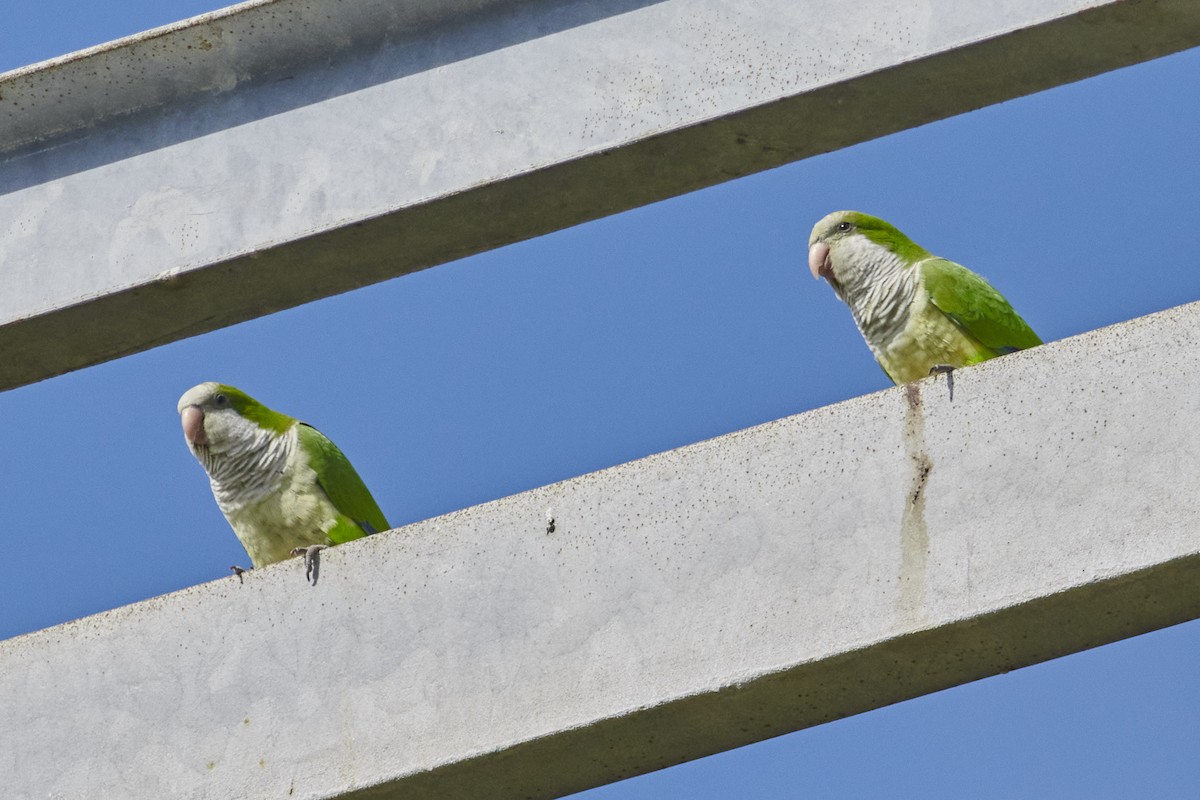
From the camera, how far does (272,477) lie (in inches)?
289

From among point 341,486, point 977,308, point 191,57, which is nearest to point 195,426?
point 341,486

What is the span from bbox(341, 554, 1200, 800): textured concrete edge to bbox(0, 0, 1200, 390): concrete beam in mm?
2457

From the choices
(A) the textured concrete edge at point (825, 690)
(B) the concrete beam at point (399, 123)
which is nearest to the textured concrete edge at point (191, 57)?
(B) the concrete beam at point (399, 123)

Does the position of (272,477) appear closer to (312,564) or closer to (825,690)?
(312,564)

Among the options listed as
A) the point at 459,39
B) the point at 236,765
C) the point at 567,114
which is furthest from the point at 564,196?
the point at 236,765

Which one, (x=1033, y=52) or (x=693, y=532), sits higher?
(x=1033, y=52)

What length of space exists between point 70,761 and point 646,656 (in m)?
1.98

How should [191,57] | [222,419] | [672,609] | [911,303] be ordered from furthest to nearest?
[222,419]
[911,303]
[191,57]
[672,609]

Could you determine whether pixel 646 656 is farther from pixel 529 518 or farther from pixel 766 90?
pixel 766 90

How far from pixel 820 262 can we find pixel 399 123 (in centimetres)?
219

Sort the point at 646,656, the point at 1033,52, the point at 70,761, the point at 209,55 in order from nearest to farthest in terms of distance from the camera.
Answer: the point at 646,656 < the point at 70,761 < the point at 1033,52 < the point at 209,55

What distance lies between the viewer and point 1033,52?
6496mm

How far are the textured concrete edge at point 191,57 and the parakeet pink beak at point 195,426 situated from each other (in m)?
1.40

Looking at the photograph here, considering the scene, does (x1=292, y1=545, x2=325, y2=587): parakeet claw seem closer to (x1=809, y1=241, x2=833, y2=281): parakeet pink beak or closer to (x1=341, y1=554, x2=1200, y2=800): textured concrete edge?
(x1=341, y1=554, x2=1200, y2=800): textured concrete edge
